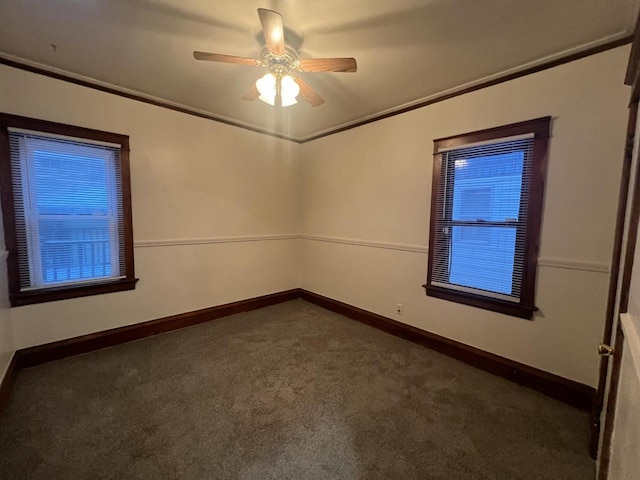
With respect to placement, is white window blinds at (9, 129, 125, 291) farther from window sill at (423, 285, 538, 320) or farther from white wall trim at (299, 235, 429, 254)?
window sill at (423, 285, 538, 320)

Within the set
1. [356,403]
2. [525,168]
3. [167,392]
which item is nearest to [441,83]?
[525,168]

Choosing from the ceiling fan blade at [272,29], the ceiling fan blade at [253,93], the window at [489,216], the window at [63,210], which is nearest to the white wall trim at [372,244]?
the window at [489,216]

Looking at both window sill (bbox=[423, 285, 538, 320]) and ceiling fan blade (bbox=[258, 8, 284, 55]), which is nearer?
ceiling fan blade (bbox=[258, 8, 284, 55])

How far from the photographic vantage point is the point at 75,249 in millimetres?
2531

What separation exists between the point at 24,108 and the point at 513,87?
388 cm

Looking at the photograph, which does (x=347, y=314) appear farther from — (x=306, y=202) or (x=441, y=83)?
(x=441, y=83)

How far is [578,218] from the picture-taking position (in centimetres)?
193

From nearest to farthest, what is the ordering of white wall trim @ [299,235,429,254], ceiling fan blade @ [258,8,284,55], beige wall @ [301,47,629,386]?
ceiling fan blade @ [258,8,284,55] < beige wall @ [301,47,629,386] < white wall trim @ [299,235,429,254]

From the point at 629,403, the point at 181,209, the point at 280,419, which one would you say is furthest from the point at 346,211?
the point at 629,403

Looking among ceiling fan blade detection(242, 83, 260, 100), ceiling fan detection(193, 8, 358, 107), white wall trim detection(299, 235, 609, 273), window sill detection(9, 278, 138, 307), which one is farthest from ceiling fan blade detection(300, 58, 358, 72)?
window sill detection(9, 278, 138, 307)

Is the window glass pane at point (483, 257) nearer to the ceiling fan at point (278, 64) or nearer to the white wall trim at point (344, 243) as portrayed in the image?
the white wall trim at point (344, 243)

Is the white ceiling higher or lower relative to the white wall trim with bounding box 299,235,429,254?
higher

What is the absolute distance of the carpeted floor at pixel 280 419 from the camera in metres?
1.45

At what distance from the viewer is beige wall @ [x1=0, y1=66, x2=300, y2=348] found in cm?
239
